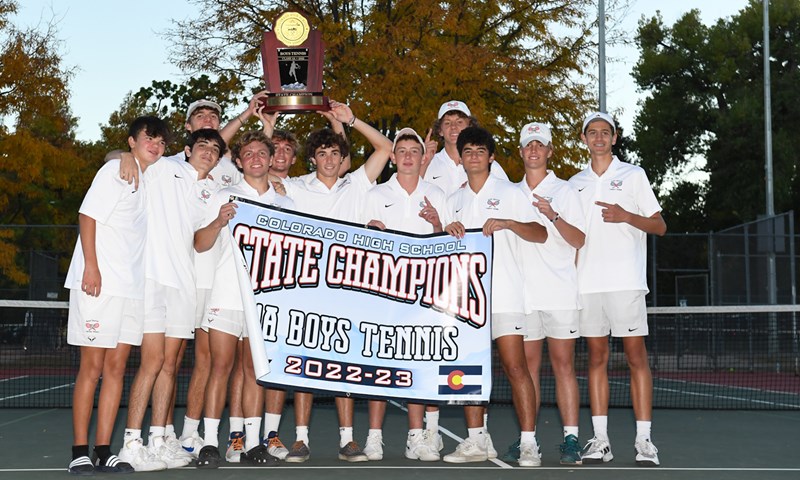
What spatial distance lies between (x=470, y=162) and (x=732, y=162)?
4385cm

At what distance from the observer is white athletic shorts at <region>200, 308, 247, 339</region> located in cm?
804

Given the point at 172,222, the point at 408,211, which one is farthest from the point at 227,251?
the point at 408,211

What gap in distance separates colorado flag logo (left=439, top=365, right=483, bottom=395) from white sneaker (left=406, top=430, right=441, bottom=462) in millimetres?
560

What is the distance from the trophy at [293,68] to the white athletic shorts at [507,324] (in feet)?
7.91

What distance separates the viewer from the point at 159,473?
7707mm

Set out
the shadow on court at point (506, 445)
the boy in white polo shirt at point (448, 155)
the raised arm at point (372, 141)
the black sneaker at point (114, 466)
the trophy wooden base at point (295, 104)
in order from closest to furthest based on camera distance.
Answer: the black sneaker at point (114, 466), the shadow on court at point (506, 445), the raised arm at point (372, 141), the trophy wooden base at point (295, 104), the boy in white polo shirt at point (448, 155)

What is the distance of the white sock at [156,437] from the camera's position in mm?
7914

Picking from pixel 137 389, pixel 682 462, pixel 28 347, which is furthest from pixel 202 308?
pixel 28 347

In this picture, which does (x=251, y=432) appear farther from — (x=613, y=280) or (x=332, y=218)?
(x=613, y=280)

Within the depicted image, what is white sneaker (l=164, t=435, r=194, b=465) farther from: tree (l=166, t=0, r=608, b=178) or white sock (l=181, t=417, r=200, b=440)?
tree (l=166, t=0, r=608, b=178)

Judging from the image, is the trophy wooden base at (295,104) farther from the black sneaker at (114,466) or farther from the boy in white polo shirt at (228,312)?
the black sneaker at (114,466)

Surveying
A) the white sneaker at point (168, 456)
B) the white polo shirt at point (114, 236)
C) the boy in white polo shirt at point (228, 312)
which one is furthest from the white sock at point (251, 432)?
the white polo shirt at point (114, 236)

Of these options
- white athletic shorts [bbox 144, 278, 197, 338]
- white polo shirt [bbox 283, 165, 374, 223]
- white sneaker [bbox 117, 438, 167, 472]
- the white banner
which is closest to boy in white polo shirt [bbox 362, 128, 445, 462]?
white polo shirt [bbox 283, 165, 374, 223]

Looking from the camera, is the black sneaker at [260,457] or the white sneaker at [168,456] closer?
the white sneaker at [168,456]
